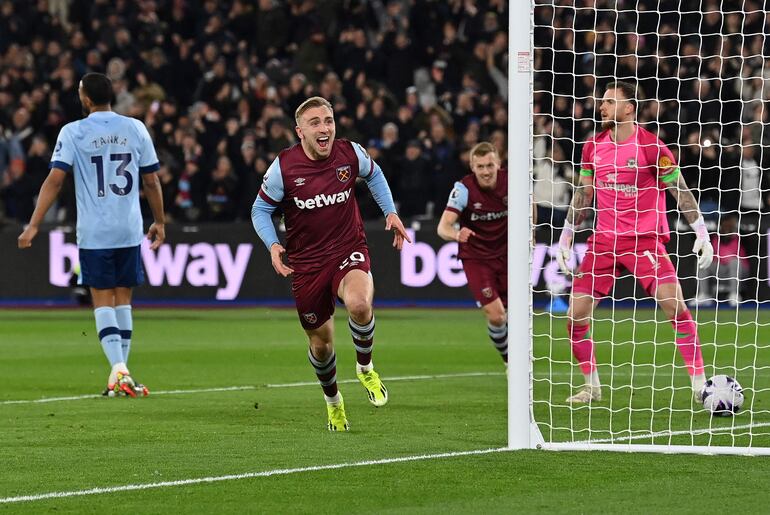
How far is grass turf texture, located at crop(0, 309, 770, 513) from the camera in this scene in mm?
6449

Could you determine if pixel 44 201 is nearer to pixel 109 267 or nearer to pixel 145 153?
pixel 109 267

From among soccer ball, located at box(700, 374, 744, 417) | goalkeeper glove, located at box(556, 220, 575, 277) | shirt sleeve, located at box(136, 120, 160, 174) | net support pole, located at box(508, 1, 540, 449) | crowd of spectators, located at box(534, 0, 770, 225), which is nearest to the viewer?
net support pole, located at box(508, 1, 540, 449)

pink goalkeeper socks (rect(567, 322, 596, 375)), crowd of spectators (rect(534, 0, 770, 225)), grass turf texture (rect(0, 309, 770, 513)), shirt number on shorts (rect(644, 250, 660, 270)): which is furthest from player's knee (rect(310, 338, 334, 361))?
crowd of spectators (rect(534, 0, 770, 225))

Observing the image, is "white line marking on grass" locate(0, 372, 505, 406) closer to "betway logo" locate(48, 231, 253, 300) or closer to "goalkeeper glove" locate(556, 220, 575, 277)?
"goalkeeper glove" locate(556, 220, 575, 277)

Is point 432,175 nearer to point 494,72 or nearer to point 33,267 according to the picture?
point 494,72

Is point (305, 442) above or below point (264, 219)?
below

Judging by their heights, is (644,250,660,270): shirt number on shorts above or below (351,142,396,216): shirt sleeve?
below

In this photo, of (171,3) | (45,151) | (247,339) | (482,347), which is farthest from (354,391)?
(171,3)

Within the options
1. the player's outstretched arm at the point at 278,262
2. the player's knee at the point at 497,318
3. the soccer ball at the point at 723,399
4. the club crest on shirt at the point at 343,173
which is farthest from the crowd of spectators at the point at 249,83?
the player's outstretched arm at the point at 278,262

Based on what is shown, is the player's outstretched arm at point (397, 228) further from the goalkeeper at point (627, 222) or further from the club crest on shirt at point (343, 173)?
the goalkeeper at point (627, 222)

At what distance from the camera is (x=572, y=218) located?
1030 cm

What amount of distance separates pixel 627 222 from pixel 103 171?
158 inches

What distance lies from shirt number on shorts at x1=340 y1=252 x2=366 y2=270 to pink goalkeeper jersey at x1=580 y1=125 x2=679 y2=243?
7.05 ft

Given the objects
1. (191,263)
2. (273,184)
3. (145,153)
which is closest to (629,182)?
(273,184)
